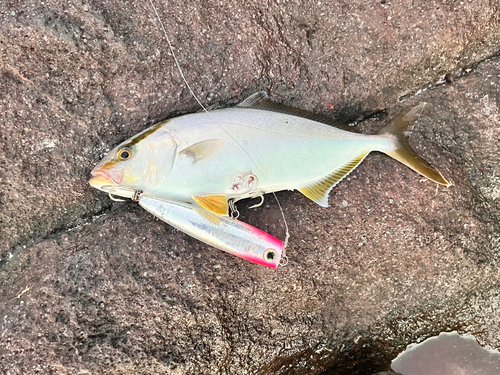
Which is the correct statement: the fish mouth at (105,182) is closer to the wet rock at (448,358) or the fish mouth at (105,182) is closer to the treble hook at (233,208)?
the treble hook at (233,208)

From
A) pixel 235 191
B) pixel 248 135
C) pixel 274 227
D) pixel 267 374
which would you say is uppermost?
pixel 248 135

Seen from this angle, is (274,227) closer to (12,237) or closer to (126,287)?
(126,287)

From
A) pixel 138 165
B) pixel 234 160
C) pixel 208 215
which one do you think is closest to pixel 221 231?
pixel 208 215

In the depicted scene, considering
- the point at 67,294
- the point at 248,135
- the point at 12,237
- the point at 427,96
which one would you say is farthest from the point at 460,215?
the point at 12,237

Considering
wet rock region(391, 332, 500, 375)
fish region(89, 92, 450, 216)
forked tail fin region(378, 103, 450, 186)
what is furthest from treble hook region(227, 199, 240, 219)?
wet rock region(391, 332, 500, 375)

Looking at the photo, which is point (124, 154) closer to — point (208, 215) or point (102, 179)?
point (102, 179)
